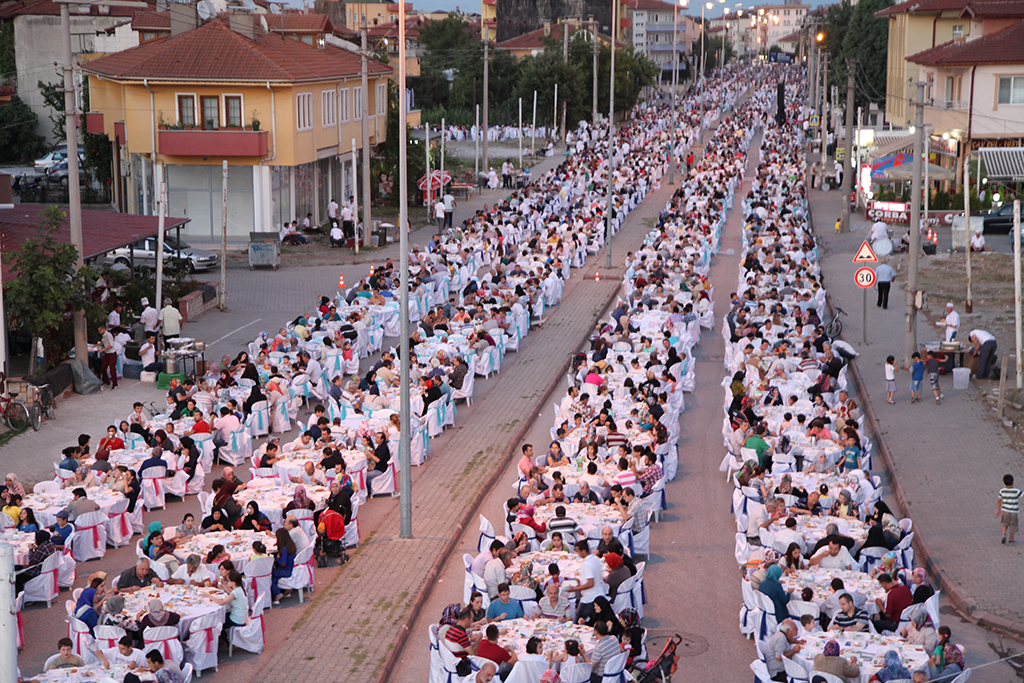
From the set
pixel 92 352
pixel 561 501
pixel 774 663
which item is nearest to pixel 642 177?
pixel 92 352

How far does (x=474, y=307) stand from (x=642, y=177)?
2854 cm

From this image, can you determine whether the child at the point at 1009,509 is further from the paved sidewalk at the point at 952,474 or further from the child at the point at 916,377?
the child at the point at 916,377

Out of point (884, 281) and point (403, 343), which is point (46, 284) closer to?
point (403, 343)

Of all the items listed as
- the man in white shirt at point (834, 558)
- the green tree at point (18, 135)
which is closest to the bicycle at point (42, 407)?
the man in white shirt at point (834, 558)

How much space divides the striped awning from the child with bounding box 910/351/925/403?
2385 centimetres

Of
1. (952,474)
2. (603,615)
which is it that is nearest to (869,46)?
(952,474)

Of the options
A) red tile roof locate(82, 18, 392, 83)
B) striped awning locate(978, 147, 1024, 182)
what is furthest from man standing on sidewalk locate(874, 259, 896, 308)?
red tile roof locate(82, 18, 392, 83)

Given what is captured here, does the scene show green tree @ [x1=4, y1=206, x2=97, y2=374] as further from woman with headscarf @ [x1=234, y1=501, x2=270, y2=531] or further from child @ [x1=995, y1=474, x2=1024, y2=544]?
child @ [x1=995, y1=474, x2=1024, y2=544]

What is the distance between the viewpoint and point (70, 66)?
23094 mm

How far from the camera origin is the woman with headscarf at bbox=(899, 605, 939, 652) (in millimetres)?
12055

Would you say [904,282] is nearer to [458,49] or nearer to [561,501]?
[561,501]

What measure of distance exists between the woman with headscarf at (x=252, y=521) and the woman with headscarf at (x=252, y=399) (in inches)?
207

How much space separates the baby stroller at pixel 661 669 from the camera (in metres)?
11.9

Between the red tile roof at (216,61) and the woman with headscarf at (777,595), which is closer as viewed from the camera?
the woman with headscarf at (777,595)
